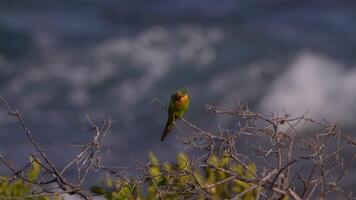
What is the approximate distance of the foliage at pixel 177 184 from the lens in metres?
3.01

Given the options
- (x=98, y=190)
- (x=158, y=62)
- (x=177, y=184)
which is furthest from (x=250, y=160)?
(x=158, y=62)

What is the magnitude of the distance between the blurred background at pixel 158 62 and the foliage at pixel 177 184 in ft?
9.72

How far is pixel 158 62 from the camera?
823 cm

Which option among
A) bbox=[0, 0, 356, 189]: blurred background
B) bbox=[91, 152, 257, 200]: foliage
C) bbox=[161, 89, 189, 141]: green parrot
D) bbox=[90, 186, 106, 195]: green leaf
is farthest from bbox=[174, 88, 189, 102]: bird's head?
bbox=[0, 0, 356, 189]: blurred background

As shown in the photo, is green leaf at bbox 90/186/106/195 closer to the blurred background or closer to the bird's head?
the bird's head

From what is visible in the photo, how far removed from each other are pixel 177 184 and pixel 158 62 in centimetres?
509

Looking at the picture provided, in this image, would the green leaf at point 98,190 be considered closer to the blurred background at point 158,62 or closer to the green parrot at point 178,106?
the green parrot at point 178,106

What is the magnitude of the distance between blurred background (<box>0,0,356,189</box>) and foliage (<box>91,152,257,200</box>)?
2.96 meters

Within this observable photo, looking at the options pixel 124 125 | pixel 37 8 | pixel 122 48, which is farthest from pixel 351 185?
pixel 37 8

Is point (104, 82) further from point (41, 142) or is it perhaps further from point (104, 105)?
point (41, 142)

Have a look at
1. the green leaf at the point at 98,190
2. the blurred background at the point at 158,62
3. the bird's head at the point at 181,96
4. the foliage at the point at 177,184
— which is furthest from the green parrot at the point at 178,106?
the blurred background at the point at 158,62

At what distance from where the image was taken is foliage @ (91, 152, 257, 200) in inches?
118

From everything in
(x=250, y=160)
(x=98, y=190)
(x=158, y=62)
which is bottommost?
(x=250, y=160)

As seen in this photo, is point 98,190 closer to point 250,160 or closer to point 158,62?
point 250,160
